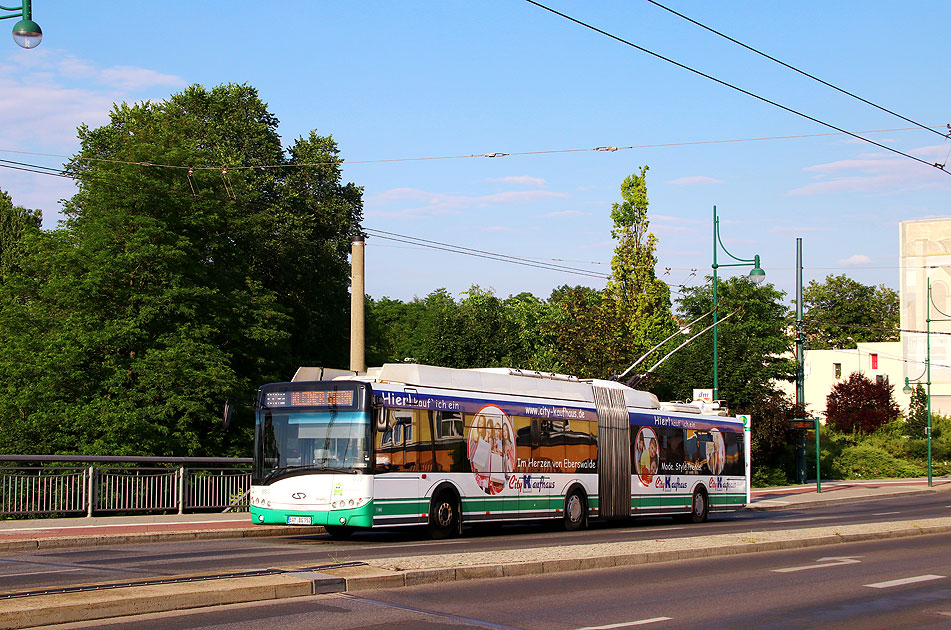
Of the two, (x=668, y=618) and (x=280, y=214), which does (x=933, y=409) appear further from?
(x=668, y=618)

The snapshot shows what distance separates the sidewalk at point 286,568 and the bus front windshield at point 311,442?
2201 millimetres

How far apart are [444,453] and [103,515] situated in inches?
331

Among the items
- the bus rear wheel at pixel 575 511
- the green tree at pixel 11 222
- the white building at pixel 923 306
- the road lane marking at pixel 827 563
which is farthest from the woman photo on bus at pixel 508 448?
the white building at pixel 923 306

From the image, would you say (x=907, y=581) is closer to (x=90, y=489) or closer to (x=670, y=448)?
(x=670, y=448)

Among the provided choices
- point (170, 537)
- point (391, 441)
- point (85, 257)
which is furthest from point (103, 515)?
point (85, 257)

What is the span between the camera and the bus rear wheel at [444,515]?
1930 centimetres

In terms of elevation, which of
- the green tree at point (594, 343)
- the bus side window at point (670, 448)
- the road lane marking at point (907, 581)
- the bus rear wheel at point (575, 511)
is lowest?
the bus rear wheel at point (575, 511)

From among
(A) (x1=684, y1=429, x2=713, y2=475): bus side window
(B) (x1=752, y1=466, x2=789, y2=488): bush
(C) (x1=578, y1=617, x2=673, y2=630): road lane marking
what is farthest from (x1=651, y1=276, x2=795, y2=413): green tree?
(C) (x1=578, y1=617, x2=673, y2=630): road lane marking

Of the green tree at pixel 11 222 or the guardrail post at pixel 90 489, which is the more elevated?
the green tree at pixel 11 222

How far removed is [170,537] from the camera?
18984 mm

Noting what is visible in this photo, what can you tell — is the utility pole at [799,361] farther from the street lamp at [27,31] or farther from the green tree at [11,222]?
the green tree at [11,222]

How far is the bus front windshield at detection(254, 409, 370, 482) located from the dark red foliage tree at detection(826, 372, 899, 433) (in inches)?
2217

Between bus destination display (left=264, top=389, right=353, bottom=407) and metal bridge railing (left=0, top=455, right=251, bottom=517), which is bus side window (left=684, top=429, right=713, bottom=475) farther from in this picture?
bus destination display (left=264, top=389, right=353, bottom=407)

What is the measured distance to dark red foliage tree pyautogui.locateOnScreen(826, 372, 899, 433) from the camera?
6856 centimetres
